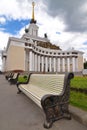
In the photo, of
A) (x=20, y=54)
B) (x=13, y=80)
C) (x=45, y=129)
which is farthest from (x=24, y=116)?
Result: (x=20, y=54)

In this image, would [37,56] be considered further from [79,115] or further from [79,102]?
[79,115]

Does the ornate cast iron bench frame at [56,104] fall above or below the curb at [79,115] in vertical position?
above

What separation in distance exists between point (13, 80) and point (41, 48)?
202 feet

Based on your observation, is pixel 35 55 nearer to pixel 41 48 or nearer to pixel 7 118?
pixel 41 48

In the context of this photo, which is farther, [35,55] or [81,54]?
[81,54]

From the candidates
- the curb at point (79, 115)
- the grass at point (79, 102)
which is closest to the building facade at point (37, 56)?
the grass at point (79, 102)

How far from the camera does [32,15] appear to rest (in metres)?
85.6

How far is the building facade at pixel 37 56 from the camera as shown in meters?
63.4

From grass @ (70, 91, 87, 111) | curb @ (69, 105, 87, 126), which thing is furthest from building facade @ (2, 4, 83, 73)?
curb @ (69, 105, 87, 126)

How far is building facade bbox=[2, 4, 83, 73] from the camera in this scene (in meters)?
63.4

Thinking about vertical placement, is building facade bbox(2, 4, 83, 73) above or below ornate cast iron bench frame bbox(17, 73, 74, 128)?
above

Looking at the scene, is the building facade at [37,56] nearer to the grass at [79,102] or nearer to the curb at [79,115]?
the grass at [79,102]

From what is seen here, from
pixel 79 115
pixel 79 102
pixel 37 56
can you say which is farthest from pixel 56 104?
pixel 37 56

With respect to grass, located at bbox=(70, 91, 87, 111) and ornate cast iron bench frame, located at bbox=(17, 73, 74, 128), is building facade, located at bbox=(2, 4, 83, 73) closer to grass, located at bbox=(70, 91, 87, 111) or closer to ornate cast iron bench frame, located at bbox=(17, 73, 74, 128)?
grass, located at bbox=(70, 91, 87, 111)
